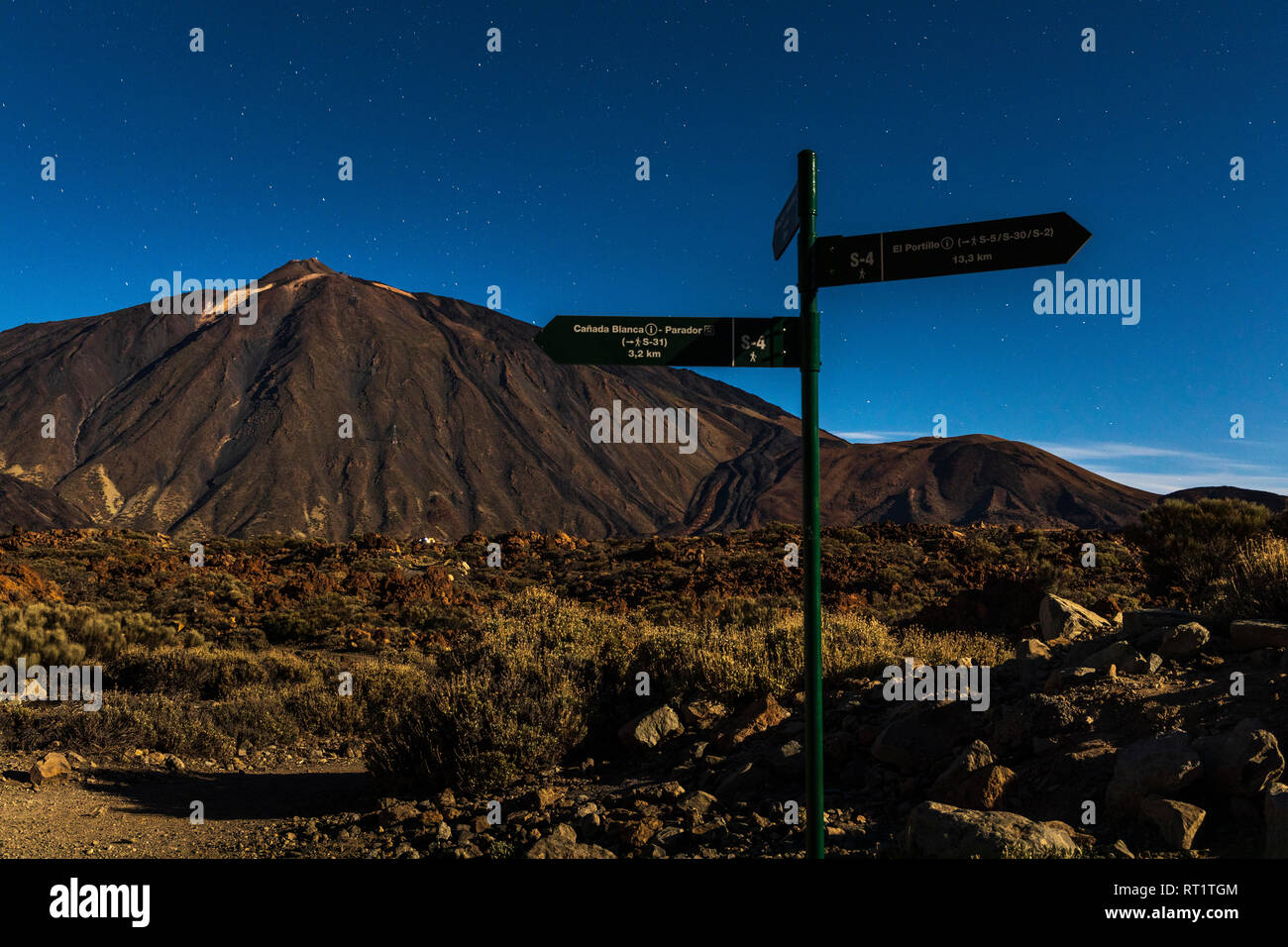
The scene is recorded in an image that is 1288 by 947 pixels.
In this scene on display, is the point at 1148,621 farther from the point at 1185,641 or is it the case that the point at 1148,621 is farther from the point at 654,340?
the point at 654,340

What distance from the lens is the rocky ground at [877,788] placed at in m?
4.23

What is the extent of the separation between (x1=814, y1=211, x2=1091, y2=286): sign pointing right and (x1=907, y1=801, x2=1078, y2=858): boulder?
2618mm

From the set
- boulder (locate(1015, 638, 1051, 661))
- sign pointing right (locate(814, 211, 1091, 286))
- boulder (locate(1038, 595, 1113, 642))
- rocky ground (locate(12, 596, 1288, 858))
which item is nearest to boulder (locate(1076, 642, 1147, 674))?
rocky ground (locate(12, 596, 1288, 858))

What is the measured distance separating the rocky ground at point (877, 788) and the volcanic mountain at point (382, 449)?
3759 inches

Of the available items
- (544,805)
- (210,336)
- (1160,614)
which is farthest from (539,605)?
(210,336)

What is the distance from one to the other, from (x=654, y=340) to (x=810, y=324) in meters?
0.67

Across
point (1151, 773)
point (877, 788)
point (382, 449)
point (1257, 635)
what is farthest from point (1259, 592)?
point (382, 449)

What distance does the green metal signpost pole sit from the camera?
3.03 meters

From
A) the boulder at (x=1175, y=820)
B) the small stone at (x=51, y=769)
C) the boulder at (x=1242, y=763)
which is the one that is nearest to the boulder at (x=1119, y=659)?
the boulder at (x=1242, y=763)

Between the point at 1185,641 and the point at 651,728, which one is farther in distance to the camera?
the point at 651,728

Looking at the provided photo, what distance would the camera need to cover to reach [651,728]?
24.2 ft

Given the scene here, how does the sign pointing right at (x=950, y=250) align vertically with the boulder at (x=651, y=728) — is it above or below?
above

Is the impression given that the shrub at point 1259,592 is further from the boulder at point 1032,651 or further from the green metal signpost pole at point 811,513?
the green metal signpost pole at point 811,513

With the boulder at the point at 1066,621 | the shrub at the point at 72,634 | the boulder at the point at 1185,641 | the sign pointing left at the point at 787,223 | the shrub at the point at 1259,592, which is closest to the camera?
the sign pointing left at the point at 787,223
